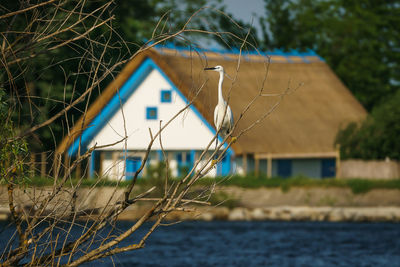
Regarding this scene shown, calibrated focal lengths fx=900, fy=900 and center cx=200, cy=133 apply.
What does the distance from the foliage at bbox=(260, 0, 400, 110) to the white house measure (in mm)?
4601

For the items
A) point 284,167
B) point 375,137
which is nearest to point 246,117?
point 284,167

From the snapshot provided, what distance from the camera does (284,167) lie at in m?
35.4

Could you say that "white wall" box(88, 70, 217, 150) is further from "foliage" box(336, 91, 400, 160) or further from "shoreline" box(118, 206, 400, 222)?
"foliage" box(336, 91, 400, 160)

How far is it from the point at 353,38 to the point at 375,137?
1466cm

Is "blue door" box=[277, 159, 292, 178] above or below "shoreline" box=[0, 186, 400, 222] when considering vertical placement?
above

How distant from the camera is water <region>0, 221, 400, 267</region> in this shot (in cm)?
2512

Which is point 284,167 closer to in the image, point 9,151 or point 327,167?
point 327,167

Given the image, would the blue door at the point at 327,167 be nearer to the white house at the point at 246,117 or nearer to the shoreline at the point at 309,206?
the white house at the point at 246,117

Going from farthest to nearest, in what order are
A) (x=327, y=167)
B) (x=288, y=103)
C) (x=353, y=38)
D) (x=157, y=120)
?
1. (x=353, y=38)
2. (x=288, y=103)
3. (x=327, y=167)
4. (x=157, y=120)

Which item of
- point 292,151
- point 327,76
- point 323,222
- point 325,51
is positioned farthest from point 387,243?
point 325,51

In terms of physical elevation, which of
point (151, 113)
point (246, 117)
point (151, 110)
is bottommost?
point (246, 117)

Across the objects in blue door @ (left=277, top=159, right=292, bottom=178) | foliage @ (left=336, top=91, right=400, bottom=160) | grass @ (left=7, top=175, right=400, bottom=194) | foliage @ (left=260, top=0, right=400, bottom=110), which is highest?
foliage @ (left=260, top=0, right=400, bottom=110)

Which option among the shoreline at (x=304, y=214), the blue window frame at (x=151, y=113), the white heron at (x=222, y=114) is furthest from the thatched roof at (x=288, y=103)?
the white heron at (x=222, y=114)

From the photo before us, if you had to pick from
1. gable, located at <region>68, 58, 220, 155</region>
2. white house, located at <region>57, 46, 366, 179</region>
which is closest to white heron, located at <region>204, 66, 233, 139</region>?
white house, located at <region>57, 46, 366, 179</region>
